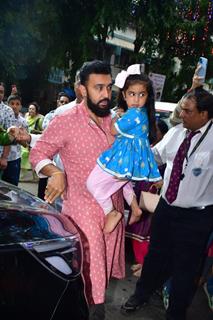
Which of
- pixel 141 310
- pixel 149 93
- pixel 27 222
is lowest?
pixel 141 310

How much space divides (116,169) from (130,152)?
0.44ft

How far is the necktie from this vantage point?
2.97 meters

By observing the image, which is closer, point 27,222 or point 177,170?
point 27,222

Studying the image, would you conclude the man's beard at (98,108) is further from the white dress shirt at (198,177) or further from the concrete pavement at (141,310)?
the concrete pavement at (141,310)

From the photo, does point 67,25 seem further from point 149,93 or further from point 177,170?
point 149,93

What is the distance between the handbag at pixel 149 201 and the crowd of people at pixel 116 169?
2.29 feet

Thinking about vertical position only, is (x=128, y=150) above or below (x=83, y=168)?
above

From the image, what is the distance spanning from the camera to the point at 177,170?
2.99m

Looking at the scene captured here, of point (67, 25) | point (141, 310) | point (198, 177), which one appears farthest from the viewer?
point (67, 25)

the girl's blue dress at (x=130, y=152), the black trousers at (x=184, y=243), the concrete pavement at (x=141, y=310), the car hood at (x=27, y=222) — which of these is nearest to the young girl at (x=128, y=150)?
the girl's blue dress at (x=130, y=152)

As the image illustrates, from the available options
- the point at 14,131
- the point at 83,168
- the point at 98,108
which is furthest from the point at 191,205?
the point at 14,131

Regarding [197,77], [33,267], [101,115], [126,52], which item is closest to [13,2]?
[197,77]

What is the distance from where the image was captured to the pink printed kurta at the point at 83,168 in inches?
91.7

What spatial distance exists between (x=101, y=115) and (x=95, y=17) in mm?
9853
